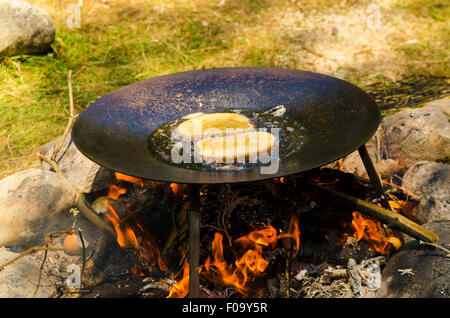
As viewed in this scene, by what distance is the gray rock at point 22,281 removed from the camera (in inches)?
100

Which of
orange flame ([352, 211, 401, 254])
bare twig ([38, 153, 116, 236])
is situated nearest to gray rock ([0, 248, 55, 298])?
bare twig ([38, 153, 116, 236])

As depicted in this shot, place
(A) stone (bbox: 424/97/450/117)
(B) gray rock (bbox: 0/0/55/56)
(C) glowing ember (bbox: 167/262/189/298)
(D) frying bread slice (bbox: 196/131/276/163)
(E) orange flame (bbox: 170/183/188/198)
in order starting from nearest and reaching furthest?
(D) frying bread slice (bbox: 196/131/276/163) → (C) glowing ember (bbox: 167/262/189/298) → (E) orange flame (bbox: 170/183/188/198) → (A) stone (bbox: 424/97/450/117) → (B) gray rock (bbox: 0/0/55/56)

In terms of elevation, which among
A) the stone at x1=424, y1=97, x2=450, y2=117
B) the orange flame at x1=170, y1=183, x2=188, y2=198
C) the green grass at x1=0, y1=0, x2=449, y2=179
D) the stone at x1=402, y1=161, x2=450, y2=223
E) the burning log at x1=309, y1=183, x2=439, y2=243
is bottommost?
→ the green grass at x1=0, y1=0, x2=449, y2=179

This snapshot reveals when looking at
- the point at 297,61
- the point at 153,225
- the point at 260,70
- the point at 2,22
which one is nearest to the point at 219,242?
the point at 153,225

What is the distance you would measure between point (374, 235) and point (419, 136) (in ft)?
4.68

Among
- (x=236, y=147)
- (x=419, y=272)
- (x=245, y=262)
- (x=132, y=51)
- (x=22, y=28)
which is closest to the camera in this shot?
(x=419, y=272)

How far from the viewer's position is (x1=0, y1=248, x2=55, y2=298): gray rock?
2543mm

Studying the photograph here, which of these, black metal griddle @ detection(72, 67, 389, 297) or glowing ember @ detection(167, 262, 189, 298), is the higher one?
black metal griddle @ detection(72, 67, 389, 297)

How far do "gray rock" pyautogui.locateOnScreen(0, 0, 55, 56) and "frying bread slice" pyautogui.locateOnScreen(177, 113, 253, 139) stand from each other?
4369 mm

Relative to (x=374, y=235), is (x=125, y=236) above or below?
below

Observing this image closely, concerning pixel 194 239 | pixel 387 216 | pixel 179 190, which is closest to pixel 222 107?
pixel 179 190

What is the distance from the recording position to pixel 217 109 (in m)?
3.18

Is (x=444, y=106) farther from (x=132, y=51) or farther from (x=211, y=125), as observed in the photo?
(x=132, y=51)

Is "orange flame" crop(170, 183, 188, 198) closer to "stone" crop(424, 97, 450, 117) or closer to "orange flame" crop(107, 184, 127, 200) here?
"orange flame" crop(107, 184, 127, 200)
